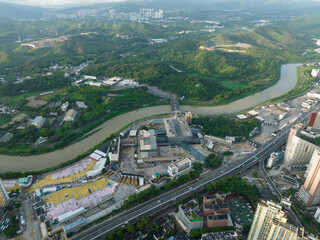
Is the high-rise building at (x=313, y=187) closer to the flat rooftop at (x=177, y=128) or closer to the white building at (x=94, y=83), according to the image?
the flat rooftop at (x=177, y=128)

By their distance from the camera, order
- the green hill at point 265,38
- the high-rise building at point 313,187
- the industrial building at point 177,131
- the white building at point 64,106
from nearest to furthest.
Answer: the high-rise building at point 313,187, the industrial building at point 177,131, the white building at point 64,106, the green hill at point 265,38

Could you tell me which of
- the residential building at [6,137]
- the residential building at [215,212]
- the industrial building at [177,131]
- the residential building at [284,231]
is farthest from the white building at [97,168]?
the residential building at [284,231]

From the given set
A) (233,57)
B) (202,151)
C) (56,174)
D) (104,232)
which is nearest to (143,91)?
(202,151)

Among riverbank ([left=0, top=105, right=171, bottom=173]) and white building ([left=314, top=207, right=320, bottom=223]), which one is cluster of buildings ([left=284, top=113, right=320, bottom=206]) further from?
riverbank ([left=0, top=105, right=171, bottom=173])

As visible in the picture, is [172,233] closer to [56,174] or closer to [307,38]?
[56,174]

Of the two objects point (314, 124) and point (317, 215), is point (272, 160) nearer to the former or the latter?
point (317, 215)

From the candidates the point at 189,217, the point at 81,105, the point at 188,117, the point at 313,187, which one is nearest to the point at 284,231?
the point at 189,217
